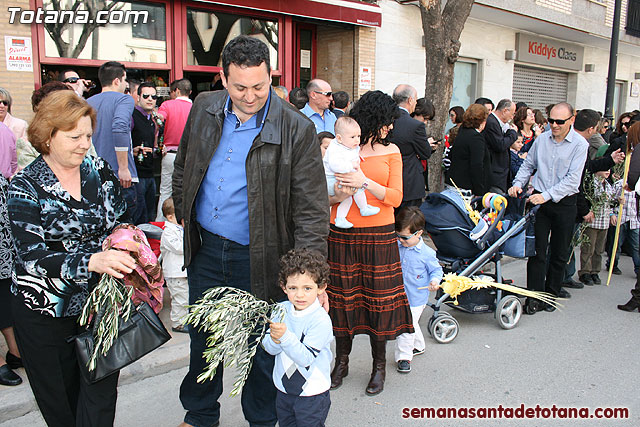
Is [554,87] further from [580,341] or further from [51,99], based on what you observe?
[51,99]

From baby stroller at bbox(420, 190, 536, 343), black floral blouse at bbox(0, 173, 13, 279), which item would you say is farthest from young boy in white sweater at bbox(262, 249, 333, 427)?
baby stroller at bbox(420, 190, 536, 343)

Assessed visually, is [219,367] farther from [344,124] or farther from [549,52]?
[549,52]

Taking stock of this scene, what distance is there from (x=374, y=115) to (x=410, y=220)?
95 cm

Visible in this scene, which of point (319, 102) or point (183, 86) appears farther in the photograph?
point (183, 86)

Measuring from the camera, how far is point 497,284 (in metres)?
4.90

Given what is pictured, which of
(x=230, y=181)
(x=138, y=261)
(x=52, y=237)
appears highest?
(x=230, y=181)

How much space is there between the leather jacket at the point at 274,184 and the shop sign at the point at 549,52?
590 inches

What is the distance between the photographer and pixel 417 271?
4.29 metres

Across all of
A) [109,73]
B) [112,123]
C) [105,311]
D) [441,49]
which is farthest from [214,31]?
[105,311]

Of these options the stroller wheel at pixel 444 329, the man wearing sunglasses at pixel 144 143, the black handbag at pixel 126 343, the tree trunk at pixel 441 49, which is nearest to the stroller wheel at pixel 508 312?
the stroller wheel at pixel 444 329

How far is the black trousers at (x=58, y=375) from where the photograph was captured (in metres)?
2.63

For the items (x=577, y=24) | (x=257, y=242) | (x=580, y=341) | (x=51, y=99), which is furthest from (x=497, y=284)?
(x=577, y=24)

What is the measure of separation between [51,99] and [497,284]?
154 inches

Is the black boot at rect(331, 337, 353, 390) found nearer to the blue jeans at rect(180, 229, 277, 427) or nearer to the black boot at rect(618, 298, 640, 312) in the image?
the blue jeans at rect(180, 229, 277, 427)
